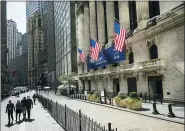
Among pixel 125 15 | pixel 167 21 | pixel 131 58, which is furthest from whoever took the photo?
pixel 125 15

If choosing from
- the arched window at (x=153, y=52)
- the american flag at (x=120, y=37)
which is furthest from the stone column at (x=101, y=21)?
the american flag at (x=120, y=37)

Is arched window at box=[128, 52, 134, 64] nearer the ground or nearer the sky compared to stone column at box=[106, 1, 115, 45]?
nearer the ground

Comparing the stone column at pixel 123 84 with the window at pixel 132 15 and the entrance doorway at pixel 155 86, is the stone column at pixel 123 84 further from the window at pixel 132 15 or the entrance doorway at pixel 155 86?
the window at pixel 132 15

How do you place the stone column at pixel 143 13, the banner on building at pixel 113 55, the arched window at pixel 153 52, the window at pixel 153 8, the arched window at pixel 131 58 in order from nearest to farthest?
the arched window at pixel 153 52 < the banner on building at pixel 113 55 < the stone column at pixel 143 13 < the window at pixel 153 8 < the arched window at pixel 131 58

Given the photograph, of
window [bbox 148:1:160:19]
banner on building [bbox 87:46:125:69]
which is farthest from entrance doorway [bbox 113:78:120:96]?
window [bbox 148:1:160:19]

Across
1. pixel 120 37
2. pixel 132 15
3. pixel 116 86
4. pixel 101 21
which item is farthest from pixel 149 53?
pixel 101 21

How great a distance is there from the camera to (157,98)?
95.7ft

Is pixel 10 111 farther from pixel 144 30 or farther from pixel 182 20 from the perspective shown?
pixel 144 30

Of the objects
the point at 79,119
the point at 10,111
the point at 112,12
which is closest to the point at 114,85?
the point at 112,12

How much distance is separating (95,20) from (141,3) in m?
23.9

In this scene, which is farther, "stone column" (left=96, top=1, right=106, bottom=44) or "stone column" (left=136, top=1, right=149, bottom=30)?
"stone column" (left=96, top=1, right=106, bottom=44)

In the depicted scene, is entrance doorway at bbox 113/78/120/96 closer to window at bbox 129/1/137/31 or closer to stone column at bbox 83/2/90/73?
window at bbox 129/1/137/31

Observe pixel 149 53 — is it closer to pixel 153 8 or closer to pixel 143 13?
pixel 143 13

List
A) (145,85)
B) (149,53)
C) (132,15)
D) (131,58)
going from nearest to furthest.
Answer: (149,53)
(145,85)
(131,58)
(132,15)
